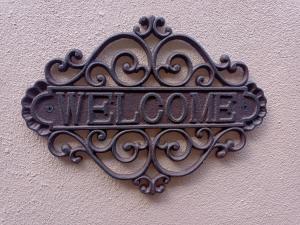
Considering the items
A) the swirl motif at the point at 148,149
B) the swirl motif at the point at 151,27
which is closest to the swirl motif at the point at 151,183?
the swirl motif at the point at 148,149

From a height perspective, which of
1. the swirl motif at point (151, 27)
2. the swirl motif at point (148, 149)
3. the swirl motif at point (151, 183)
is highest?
the swirl motif at point (151, 27)

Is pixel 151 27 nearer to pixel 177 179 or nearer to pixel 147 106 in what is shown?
pixel 147 106

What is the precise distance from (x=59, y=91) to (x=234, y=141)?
296 mm

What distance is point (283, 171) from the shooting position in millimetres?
497

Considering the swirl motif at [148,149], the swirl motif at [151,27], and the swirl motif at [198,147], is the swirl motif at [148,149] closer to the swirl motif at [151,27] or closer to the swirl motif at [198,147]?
the swirl motif at [198,147]

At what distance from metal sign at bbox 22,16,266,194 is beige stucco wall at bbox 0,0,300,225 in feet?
0.07

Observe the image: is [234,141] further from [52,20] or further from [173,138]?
[52,20]

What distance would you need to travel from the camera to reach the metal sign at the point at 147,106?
0.41 m

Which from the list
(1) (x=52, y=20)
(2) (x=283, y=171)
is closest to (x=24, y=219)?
(1) (x=52, y=20)

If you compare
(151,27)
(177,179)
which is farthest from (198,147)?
(151,27)

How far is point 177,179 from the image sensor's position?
467mm

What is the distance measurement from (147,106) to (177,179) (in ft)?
0.45

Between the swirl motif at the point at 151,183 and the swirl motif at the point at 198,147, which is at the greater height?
the swirl motif at the point at 198,147

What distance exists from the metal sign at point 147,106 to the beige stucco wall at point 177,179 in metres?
0.02
